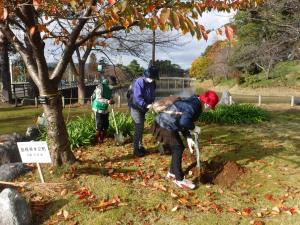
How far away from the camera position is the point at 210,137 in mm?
9617

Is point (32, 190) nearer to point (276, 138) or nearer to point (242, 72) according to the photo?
point (276, 138)

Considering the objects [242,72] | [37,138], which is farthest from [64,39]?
[242,72]

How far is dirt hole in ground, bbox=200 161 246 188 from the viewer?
6.64 m

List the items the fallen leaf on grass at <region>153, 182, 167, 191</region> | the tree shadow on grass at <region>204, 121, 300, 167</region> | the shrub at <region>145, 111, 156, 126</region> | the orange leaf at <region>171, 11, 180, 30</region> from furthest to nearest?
the shrub at <region>145, 111, 156, 126</region> → the tree shadow on grass at <region>204, 121, 300, 167</region> → the fallen leaf on grass at <region>153, 182, 167, 191</region> → the orange leaf at <region>171, 11, 180, 30</region>

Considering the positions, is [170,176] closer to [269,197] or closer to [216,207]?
[216,207]

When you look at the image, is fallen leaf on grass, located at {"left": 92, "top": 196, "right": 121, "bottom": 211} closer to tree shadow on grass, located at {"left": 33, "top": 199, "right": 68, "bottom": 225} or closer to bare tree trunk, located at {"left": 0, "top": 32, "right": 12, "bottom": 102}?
tree shadow on grass, located at {"left": 33, "top": 199, "right": 68, "bottom": 225}

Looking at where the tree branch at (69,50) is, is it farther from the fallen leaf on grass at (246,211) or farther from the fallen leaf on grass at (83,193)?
the fallen leaf on grass at (246,211)

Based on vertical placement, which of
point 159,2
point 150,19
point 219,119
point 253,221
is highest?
point 159,2

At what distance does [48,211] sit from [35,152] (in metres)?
0.99

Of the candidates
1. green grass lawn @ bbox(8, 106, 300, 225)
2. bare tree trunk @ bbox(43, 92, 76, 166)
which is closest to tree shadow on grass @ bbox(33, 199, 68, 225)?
green grass lawn @ bbox(8, 106, 300, 225)

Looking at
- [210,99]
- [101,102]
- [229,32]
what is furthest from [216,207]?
[101,102]

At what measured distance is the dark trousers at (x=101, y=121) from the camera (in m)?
8.80

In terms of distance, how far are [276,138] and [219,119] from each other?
2.40 m

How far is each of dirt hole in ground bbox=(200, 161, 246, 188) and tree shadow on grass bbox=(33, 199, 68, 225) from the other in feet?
8.19
